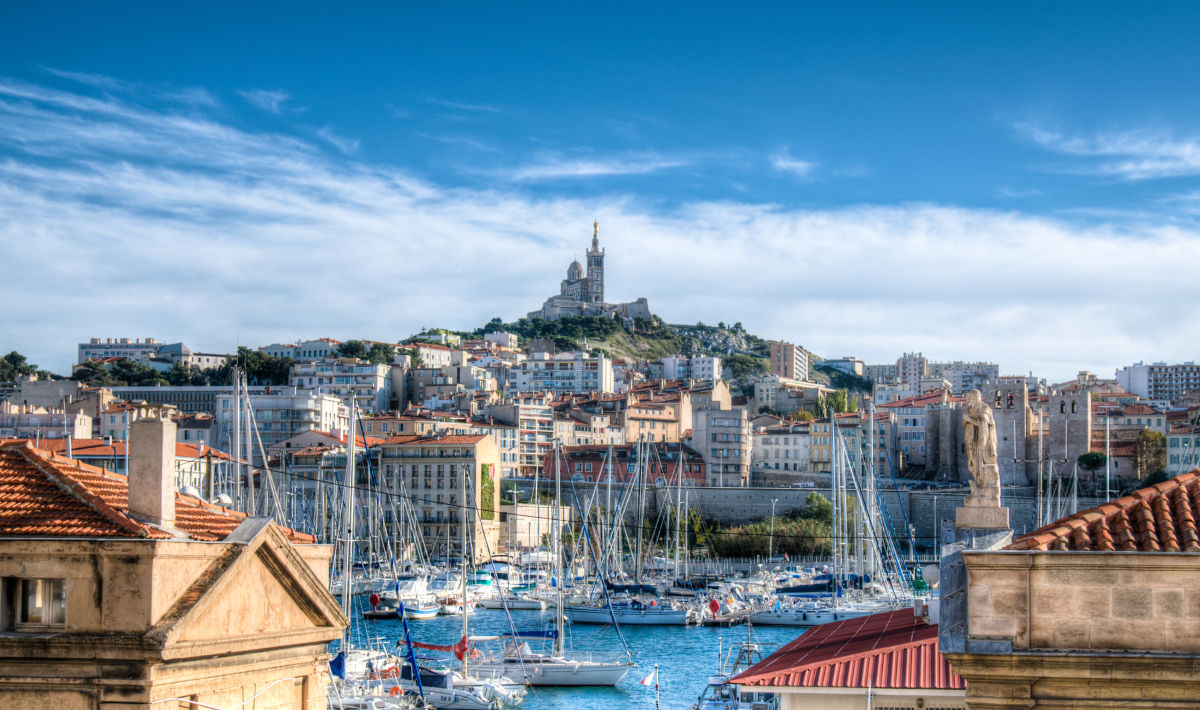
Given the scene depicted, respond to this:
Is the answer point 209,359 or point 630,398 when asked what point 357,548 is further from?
point 209,359

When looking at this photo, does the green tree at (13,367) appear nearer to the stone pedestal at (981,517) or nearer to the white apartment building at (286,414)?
the white apartment building at (286,414)

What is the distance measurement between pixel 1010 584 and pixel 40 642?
7.73 metres

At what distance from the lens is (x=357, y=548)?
72.8 m

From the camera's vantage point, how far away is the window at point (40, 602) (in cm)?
1116

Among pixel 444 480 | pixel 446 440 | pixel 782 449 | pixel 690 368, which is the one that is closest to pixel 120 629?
pixel 444 480

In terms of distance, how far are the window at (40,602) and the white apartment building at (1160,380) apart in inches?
6476

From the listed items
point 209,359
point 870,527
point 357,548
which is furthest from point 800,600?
point 209,359

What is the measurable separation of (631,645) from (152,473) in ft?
141

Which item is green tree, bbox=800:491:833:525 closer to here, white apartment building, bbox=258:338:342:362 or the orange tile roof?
the orange tile roof

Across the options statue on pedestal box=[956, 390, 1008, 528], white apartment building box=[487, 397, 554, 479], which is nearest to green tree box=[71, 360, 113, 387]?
white apartment building box=[487, 397, 554, 479]

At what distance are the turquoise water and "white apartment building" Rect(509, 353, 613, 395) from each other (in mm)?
78896

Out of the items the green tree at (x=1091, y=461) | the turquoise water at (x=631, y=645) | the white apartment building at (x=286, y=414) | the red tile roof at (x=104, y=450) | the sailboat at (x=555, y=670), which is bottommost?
the turquoise water at (x=631, y=645)

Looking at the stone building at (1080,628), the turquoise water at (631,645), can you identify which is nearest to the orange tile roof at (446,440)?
the turquoise water at (631,645)

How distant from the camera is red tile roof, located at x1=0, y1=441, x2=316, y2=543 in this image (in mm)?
11328
